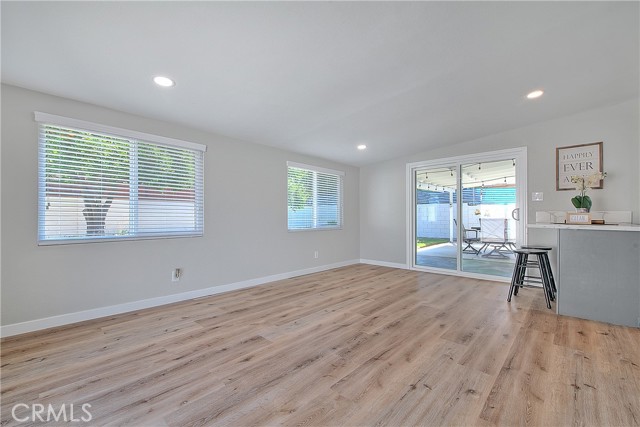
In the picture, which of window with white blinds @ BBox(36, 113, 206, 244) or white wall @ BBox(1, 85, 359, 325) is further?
window with white blinds @ BBox(36, 113, 206, 244)

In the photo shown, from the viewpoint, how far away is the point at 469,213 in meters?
4.78

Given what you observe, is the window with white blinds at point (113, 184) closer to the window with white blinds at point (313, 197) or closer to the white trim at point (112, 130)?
the white trim at point (112, 130)

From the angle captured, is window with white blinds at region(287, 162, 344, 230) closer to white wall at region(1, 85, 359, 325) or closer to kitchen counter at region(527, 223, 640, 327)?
white wall at region(1, 85, 359, 325)

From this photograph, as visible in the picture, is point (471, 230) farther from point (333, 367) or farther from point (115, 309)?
point (115, 309)

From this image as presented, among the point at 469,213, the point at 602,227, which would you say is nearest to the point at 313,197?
the point at 469,213

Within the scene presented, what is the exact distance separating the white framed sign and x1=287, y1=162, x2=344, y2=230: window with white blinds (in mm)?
3548

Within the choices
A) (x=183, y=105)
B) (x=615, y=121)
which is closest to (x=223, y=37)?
(x=183, y=105)

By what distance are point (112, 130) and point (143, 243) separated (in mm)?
1275

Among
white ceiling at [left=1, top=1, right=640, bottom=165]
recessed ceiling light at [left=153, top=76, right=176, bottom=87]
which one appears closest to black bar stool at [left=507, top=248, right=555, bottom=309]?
white ceiling at [left=1, top=1, right=640, bottom=165]

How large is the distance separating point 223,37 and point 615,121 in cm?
481

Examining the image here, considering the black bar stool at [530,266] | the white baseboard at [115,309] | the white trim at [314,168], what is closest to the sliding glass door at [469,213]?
the black bar stool at [530,266]

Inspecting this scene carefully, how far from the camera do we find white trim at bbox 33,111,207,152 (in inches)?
101

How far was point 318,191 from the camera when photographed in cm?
538

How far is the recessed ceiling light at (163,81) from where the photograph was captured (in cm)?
237
